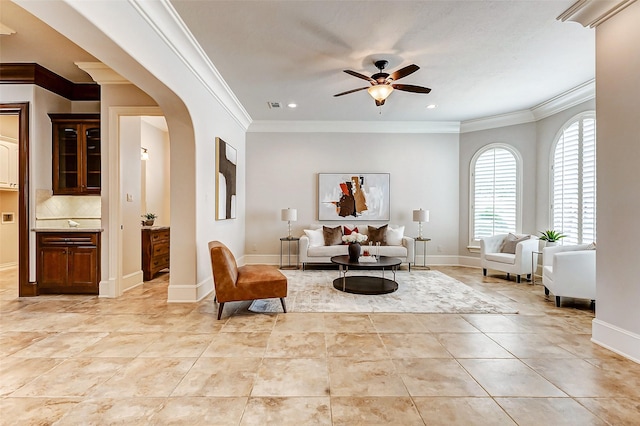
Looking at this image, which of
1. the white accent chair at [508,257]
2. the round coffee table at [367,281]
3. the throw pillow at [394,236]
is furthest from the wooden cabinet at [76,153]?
the white accent chair at [508,257]

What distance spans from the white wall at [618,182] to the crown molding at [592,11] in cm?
5

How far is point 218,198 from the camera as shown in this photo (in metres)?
4.98

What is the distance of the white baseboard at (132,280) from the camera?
4756mm

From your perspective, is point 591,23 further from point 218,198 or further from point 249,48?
point 218,198

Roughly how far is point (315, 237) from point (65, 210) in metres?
4.28

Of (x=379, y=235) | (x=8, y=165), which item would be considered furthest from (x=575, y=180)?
(x=8, y=165)

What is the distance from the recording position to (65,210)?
495 cm

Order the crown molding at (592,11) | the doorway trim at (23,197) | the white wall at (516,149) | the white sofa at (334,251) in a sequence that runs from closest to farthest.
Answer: the crown molding at (592,11) → the doorway trim at (23,197) → the white wall at (516,149) → the white sofa at (334,251)

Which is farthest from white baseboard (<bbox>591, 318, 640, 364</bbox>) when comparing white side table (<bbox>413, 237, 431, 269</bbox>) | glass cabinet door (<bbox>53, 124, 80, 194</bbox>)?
glass cabinet door (<bbox>53, 124, 80, 194</bbox>)

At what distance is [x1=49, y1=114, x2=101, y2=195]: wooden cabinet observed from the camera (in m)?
4.68

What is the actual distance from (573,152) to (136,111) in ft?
22.4

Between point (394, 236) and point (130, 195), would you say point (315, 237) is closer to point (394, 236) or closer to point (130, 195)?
point (394, 236)

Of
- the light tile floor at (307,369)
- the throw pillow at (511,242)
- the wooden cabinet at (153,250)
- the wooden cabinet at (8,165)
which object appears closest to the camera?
the light tile floor at (307,369)

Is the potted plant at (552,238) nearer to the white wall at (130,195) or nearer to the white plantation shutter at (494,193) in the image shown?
the white plantation shutter at (494,193)
